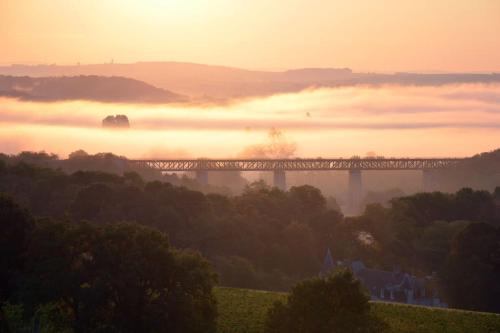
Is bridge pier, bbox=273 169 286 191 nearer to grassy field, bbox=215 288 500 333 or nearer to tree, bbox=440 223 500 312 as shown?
tree, bbox=440 223 500 312

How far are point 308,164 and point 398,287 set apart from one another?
123 m

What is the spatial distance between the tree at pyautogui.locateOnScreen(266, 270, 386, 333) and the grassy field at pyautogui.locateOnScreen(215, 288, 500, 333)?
590 cm

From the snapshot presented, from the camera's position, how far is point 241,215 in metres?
80.2

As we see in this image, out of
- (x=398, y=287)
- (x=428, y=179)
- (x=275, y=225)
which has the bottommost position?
(x=398, y=287)

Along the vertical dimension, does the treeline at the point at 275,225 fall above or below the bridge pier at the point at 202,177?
below

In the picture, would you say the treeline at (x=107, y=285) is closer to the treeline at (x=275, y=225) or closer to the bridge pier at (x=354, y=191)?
the treeline at (x=275, y=225)

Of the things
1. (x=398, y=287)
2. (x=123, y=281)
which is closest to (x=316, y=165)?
(x=398, y=287)

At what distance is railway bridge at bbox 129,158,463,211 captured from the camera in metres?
179

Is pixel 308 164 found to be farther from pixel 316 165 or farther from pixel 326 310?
pixel 326 310

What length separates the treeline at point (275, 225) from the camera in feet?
224

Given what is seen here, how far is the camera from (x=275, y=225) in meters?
79.6

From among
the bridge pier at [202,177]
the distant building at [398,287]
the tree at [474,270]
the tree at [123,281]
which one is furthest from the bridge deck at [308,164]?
the tree at [123,281]

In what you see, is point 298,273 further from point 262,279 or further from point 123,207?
point 123,207

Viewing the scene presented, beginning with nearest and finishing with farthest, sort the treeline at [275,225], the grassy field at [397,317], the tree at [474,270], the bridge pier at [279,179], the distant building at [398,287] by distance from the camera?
the grassy field at [397,317]
the tree at [474,270]
the distant building at [398,287]
the treeline at [275,225]
the bridge pier at [279,179]
